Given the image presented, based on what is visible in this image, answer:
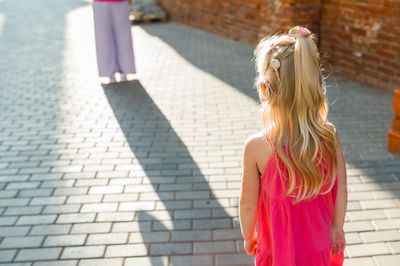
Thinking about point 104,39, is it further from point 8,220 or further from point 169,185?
point 8,220

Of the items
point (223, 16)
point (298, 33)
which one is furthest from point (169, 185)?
point (223, 16)

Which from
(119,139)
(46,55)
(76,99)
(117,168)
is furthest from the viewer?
(46,55)

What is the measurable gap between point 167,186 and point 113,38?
3.78m

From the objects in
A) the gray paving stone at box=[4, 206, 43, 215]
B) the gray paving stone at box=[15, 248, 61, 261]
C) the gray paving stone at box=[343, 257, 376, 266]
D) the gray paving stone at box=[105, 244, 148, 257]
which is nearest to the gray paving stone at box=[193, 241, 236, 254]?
the gray paving stone at box=[105, 244, 148, 257]

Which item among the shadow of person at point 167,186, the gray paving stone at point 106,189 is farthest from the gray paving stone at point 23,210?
the shadow of person at point 167,186

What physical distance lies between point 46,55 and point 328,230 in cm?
810

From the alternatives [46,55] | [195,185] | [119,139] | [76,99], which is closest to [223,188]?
[195,185]

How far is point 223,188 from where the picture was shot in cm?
391

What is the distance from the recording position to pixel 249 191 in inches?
77.1

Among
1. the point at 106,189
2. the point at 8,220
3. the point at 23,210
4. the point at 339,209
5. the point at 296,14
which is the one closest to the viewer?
the point at 339,209

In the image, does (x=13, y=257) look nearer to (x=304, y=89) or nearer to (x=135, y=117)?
(x=304, y=89)

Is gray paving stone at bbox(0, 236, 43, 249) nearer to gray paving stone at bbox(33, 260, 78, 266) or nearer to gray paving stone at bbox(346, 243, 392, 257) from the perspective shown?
gray paving stone at bbox(33, 260, 78, 266)

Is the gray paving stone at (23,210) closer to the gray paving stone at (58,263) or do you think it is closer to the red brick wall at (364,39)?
the gray paving stone at (58,263)

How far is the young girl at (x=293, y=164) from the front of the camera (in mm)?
1734
